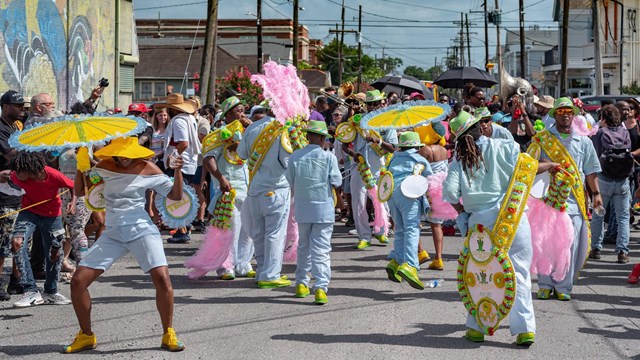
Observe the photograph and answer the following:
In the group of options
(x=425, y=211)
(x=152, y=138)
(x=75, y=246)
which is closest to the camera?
(x=75, y=246)

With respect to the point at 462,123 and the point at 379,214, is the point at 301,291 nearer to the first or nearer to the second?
the point at 462,123

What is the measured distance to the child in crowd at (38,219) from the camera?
8.86m

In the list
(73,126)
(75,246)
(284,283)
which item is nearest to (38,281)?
(75,246)

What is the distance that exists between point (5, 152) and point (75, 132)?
3080 mm

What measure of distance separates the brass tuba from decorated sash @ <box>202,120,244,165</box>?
407 centimetres

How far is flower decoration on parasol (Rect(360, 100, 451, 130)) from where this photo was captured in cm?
957

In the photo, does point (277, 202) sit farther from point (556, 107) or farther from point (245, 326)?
point (556, 107)

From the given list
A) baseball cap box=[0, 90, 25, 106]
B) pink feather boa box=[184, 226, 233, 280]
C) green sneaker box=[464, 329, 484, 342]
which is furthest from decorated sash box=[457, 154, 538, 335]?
baseball cap box=[0, 90, 25, 106]

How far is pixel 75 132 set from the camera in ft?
22.5

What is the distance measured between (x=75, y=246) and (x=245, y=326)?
2680 mm

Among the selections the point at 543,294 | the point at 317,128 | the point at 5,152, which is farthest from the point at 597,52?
the point at 5,152

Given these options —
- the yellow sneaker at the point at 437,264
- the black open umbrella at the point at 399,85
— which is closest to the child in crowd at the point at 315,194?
the yellow sneaker at the point at 437,264

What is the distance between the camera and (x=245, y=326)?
320 inches

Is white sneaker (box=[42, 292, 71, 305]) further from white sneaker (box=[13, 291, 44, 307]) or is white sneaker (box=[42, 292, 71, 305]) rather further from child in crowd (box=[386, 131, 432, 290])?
child in crowd (box=[386, 131, 432, 290])
